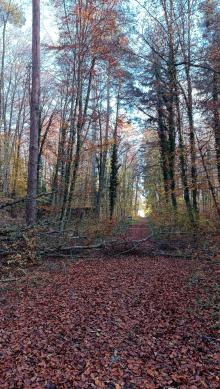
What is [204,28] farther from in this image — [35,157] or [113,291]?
[113,291]

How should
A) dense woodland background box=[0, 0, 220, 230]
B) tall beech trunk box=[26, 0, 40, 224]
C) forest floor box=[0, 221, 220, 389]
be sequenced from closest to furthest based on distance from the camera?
forest floor box=[0, 221, 220, 389] < tall beech trunk box=[26, 0, 40, 224] < dense woodland background box=[0, 0, 220, 230]

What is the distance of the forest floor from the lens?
327 centimetres

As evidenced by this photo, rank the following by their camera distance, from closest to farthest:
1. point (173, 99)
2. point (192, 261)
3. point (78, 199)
A: point (192, 261)
point (173, 99)
point (78, 199)

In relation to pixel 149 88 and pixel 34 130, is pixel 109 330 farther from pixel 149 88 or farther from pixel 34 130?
pixel 149 88

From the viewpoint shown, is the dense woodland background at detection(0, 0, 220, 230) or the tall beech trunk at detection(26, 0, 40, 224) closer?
the tall beech trunk at detection(26, 0, 40, 224)

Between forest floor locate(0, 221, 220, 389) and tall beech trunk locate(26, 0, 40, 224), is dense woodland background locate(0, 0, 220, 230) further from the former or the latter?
forest floor locate(0, 221, 220, 389)

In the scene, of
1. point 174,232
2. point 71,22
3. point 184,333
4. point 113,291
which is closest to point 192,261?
point 174,232

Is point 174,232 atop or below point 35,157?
below

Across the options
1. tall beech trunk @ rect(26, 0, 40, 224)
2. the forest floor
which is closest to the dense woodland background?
A: tall beech trunk @ rect(26, 0, 40, 224)

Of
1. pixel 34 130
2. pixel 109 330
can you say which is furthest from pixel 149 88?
pixel 109 330

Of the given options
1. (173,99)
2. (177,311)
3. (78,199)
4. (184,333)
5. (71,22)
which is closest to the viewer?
(184,333)

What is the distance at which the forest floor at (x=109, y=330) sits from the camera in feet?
10.7

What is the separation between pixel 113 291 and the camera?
20.2 feet

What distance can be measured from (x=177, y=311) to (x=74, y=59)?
32.4ft
